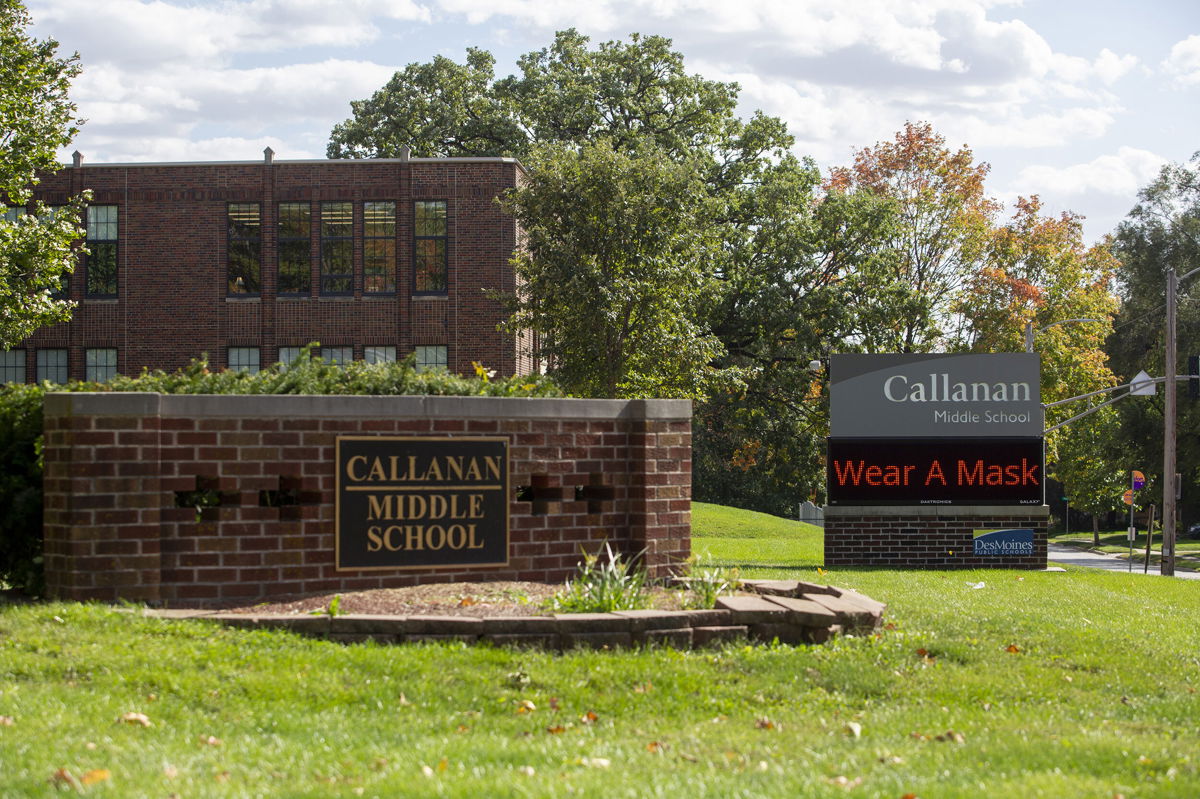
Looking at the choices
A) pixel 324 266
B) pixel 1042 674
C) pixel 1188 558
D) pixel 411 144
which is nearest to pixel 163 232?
pixel 324 266

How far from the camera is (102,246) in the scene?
123ft

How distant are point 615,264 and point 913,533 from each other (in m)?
9.76

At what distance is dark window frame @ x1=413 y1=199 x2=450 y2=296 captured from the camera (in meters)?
36.8

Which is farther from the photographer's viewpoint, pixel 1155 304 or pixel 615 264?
pixel 1155 304

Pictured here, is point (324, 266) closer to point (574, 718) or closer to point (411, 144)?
point (411, 144)

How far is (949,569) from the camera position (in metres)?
21.1

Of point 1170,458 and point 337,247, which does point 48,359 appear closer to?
point 337,247

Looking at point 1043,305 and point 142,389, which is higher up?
point 1043,305

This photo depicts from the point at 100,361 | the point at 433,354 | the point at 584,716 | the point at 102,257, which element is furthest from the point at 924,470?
the point at 102,257

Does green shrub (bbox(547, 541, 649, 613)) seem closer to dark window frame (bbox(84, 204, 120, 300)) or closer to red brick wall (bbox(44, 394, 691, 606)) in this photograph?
red brick wall (bbox(44, 394, 691, 606))

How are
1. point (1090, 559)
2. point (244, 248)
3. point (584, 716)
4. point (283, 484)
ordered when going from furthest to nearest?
point (1090, 559)
point (244, 248)
point (283, 484)
point (584, 716)

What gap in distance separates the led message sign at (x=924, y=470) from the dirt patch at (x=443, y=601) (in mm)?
12041

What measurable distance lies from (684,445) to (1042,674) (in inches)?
130

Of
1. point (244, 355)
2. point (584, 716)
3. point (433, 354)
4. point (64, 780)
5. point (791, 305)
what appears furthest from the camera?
point (791, 305)
